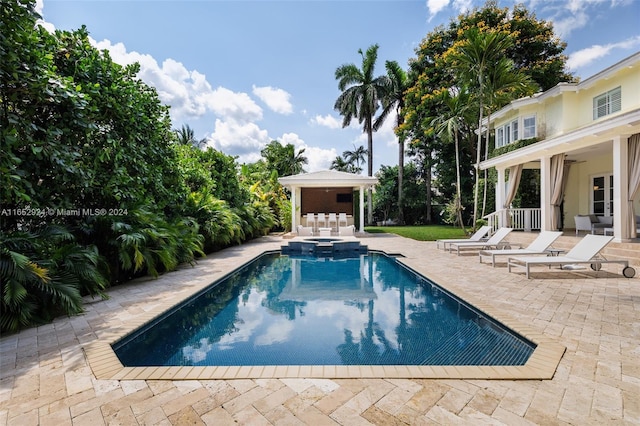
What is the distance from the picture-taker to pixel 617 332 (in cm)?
381

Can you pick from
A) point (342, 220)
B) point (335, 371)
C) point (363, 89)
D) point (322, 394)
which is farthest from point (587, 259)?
point (363, 89)

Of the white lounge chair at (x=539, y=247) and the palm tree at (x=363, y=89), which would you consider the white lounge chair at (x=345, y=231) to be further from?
the white lounge chair at (x=539, y=247)

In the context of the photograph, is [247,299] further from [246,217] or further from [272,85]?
[272,85]

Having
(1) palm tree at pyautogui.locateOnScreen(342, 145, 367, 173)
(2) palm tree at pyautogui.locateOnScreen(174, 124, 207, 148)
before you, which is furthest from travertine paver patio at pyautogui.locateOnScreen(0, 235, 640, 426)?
(2) palm tree at pyautogui.locateOnScreen(174, 124, 207, 148)

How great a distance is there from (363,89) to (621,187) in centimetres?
2024

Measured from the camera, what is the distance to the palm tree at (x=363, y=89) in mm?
25297

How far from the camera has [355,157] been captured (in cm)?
3638

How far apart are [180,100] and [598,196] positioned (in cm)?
2491

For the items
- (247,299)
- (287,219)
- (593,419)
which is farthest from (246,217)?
(593,419)

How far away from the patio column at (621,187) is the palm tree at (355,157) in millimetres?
28037

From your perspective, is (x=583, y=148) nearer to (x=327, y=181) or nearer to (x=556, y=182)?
(x=556, y=182)

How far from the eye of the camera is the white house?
8.45 metres

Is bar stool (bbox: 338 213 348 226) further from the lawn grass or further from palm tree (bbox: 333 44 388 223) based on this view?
palm tree (bbox: 333 44 388 223)

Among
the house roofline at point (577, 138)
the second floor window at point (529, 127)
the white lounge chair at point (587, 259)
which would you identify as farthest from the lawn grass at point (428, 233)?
the white lounge chair at point (587, 259)
